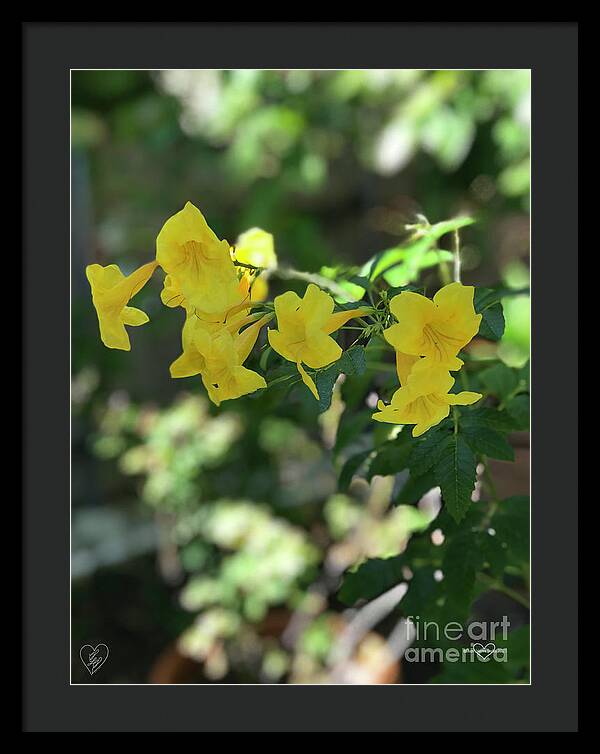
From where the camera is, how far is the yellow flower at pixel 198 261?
2.37ft

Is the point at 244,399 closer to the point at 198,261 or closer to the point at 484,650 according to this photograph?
the point at 484,650

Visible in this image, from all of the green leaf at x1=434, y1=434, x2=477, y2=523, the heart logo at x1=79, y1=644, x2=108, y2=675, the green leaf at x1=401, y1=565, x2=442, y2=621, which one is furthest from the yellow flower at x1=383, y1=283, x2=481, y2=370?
the heart logo at x1=79, y1=644, x2=108, y2=675

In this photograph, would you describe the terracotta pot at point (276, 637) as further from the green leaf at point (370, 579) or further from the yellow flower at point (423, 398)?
the yellow flower at point (423, 398)

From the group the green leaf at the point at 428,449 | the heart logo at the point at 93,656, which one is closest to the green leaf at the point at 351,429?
the green leaf at the point at 428,449

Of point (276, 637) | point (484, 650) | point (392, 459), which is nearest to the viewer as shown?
point (392, 459)

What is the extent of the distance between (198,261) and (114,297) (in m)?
0.12

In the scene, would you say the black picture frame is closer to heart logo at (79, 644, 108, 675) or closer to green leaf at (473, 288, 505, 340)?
heart logo at (79, 644, 108, 675)

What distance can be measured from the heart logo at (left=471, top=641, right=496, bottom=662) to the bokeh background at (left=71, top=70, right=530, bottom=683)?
0.60m

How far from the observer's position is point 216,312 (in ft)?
2.42

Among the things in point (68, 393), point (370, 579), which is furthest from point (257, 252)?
point (370, 579)

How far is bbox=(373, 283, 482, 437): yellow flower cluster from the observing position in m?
0.69

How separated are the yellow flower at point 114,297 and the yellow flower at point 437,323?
275 mm

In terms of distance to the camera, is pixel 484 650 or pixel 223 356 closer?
pixel 223 356

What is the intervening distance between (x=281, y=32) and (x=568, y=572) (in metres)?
0.76
